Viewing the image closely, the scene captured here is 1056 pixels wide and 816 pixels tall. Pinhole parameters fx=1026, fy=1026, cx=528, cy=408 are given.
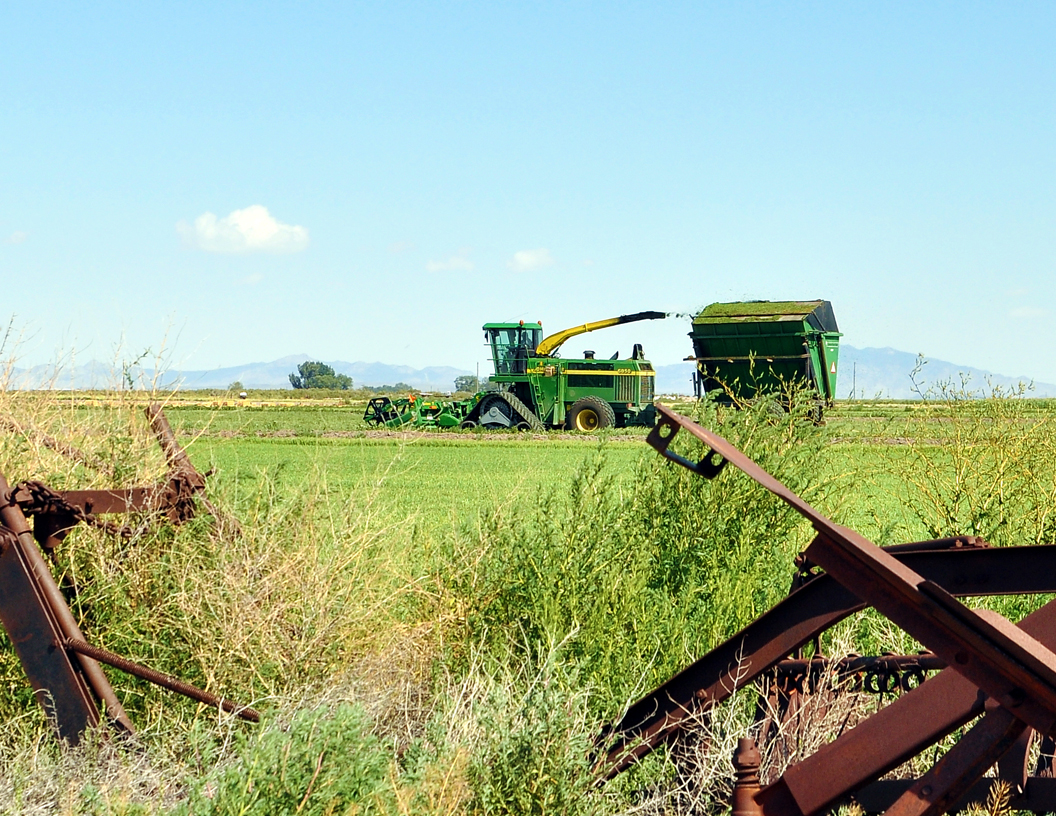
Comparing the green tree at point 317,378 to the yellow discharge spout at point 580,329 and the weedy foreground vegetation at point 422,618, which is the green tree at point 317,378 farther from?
the weedy foreground vegetation at point 422,618

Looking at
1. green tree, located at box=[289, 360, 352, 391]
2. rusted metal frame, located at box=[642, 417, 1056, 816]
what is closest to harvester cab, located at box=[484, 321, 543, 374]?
rusted metal frame, located at box=[642, 417, 1056, 816]

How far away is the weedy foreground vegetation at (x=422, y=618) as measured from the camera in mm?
3887

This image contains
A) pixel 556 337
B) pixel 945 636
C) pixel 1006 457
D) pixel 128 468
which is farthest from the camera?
pixel 556 337

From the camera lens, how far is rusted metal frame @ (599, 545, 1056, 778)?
3188 mm

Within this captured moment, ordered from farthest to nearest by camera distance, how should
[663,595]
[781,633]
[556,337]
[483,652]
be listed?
[556,337] → [663,595] → [483,652] → [781,633]

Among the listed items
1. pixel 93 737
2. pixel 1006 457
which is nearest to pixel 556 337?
pixel 1006 457

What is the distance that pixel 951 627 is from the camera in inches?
87.8

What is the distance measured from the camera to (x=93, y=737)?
4531 mm

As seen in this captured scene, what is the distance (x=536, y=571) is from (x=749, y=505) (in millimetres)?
1834

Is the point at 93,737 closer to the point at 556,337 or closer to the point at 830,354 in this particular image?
the point at 830,354

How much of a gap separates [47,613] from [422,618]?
2.24 m

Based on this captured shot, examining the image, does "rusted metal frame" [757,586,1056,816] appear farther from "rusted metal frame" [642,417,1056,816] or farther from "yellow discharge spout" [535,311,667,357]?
"yellow discharge spout" [535,311,667,357]

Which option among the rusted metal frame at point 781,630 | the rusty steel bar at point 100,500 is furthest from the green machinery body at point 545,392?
the rusted metal frame at point 781,630

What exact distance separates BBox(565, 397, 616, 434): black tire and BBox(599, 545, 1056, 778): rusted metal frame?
29.4 metres
